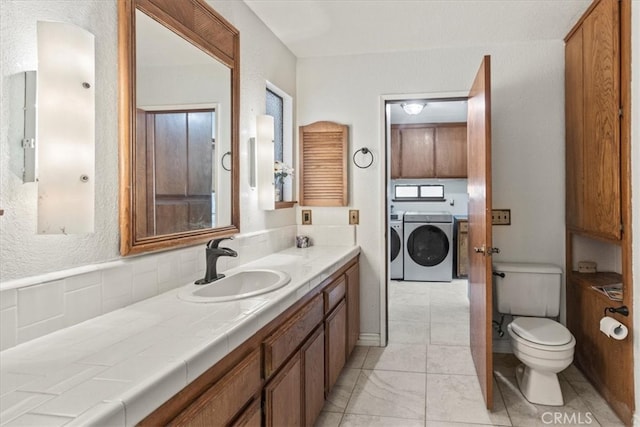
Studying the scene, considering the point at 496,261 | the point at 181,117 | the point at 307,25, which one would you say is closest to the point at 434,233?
the point at 496,261

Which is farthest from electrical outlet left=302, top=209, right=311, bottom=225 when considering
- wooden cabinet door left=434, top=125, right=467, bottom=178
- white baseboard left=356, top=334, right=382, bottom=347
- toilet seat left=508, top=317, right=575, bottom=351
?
wooden cabinet door left=434, top=125, right=467, bottom=178

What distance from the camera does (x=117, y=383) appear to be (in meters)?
0.77

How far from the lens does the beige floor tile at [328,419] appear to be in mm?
2105

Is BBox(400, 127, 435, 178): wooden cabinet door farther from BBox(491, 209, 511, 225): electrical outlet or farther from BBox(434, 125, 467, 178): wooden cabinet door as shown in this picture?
BBox(491, 209, 511, 225): electrical outlet

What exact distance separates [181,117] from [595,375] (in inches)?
110

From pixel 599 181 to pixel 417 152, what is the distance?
3665 mm

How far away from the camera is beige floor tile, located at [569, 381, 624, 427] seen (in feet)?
6.96

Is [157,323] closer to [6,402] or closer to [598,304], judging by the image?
[6,402]

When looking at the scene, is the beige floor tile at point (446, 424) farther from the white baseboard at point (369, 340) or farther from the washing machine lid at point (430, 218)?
the washing machine lid at point (430, 218)

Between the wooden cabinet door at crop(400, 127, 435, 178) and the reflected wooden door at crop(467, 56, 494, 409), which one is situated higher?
the wooden cabinet door at crop(400, 127, 435, 178)

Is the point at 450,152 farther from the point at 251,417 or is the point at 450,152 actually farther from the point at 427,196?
the point at 251,417

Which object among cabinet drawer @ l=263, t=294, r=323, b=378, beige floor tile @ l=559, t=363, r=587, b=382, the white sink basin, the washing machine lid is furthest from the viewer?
the washing machine lid

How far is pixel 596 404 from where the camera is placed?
229cm

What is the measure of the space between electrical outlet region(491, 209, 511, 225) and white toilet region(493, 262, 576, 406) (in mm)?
311
